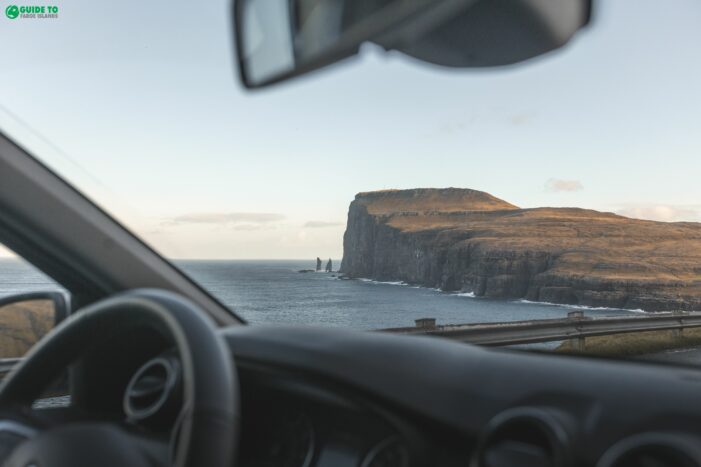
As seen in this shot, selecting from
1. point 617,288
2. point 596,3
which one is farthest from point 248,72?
point 617,288

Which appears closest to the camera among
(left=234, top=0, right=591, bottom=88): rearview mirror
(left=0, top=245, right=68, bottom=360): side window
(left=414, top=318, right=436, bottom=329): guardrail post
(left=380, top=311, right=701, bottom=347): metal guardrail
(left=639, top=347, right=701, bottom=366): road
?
(left=234, top=0, right=591, bottom=88): rearview mirror

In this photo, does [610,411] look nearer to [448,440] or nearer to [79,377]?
[448,440]

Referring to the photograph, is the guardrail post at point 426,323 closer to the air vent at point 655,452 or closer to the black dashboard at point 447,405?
the black dashboard at point 447,405

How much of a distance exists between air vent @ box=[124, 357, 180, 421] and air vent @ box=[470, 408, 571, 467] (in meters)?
0.89

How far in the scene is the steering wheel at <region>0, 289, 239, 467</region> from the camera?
4.49ft

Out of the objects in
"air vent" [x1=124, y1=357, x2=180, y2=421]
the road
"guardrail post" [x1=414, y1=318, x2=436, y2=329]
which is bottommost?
the road

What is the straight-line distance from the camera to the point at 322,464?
2.11m

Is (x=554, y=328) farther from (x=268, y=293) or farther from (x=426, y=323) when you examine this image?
(x=268, y=293)

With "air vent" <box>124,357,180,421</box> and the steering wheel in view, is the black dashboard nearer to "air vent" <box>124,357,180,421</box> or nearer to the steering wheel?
"air vent" <box>124,357,180,421</box>

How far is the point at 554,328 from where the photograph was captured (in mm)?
7699

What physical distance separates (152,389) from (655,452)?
142 cm

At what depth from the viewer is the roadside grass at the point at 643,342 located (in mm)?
7350

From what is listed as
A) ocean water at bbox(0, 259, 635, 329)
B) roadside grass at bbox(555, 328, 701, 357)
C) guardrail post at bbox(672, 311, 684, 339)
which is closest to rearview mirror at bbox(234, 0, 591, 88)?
ocean water at bbox(0, 259, 635, 329)

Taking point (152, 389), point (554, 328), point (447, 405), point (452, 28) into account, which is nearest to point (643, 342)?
point (554, 328)
